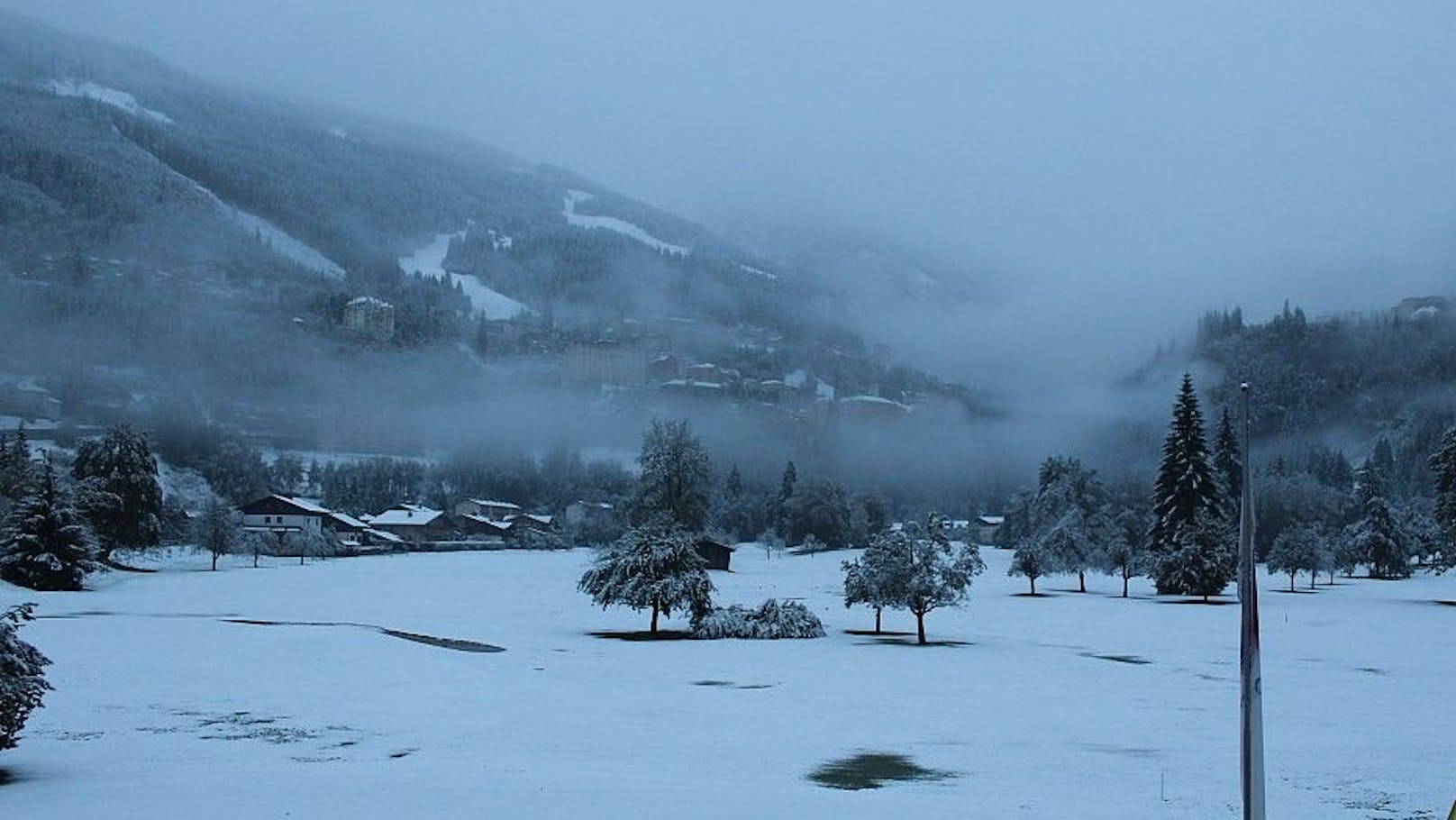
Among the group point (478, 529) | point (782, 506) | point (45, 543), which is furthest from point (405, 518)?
point (45, 543)

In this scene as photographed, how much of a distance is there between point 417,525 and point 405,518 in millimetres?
4950

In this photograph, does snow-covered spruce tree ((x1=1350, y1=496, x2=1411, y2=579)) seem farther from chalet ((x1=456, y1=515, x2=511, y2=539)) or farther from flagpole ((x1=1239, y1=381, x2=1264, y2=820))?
chalet ((x1=456, y1=515, x2=511, y2=539))

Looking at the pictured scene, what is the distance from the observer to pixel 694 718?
87.3 ft

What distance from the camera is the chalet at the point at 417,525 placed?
16588cm

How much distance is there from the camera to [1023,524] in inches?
6117

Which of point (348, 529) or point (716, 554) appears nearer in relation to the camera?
point (716, 554)

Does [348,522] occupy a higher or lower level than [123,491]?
lower

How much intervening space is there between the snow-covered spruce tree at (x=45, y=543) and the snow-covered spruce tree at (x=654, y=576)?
32447mm

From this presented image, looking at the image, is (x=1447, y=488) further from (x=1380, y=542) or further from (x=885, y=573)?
(x=885, y=573)

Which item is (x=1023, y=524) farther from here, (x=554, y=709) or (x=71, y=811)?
(x=71, y=811)

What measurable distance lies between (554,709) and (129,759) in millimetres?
9886

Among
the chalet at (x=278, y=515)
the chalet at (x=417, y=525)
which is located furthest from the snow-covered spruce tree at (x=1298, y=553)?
the chalet at (x=417, y=525)

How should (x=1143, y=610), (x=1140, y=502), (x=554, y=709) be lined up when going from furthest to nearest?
(x=1140, y=502), (x=1143, y=610), (x=554, y=709)

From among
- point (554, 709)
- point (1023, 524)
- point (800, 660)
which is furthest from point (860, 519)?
point (554, 709)
